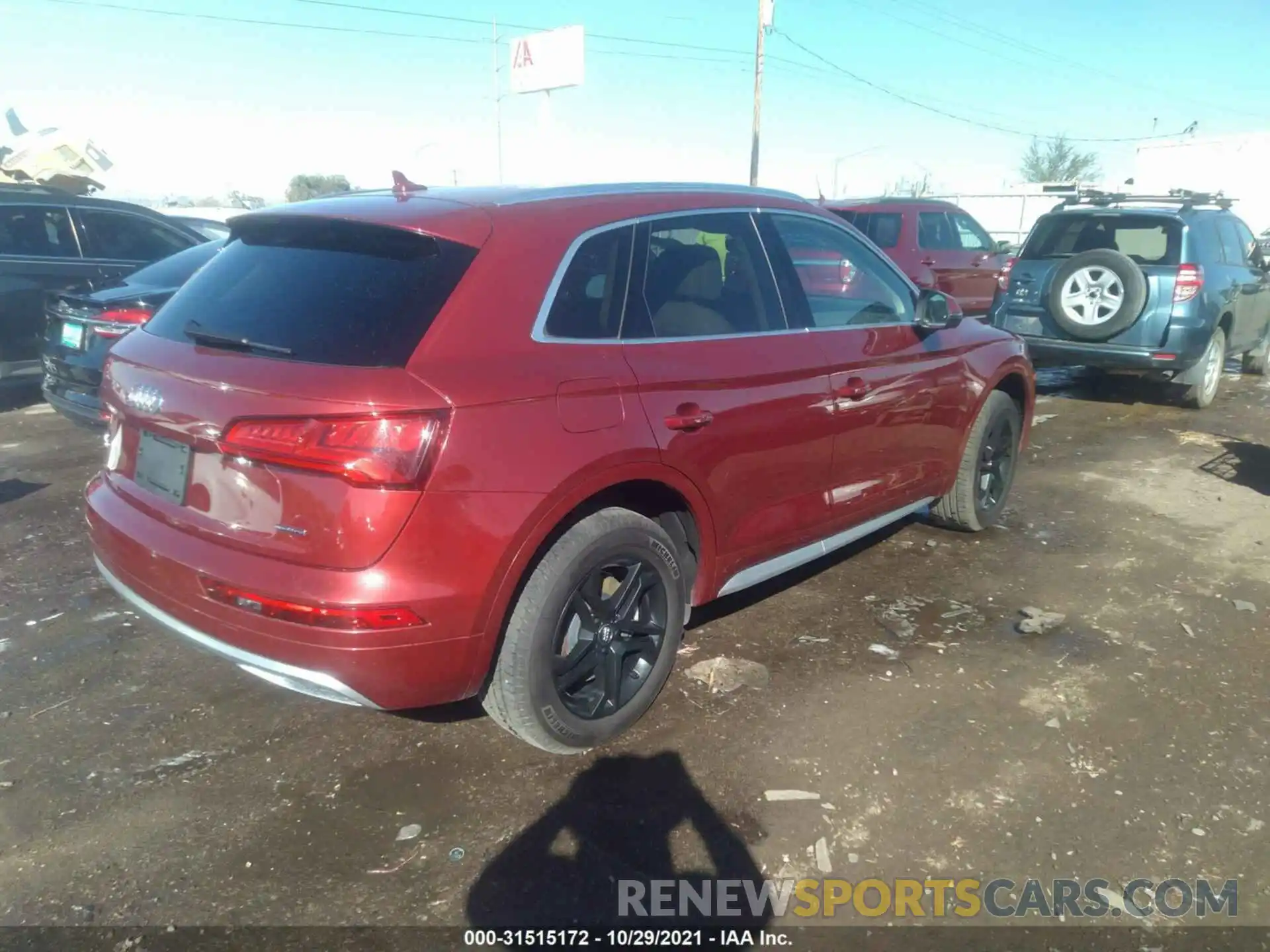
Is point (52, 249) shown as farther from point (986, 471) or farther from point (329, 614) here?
point (986, 471)

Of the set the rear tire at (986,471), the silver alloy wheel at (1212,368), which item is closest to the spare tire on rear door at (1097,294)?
the silver alloy wheel at (1212,368)

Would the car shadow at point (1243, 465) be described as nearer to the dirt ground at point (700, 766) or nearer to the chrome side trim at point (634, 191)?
the dirt ground at point (700, 766)

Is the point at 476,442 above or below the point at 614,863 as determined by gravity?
above

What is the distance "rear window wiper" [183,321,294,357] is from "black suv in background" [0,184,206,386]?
552 centimetres

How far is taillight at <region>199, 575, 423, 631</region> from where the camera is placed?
95.5 inches

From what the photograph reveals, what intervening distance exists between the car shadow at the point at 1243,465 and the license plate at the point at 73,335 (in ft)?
24.9

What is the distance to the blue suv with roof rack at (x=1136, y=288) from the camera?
7.84 meters

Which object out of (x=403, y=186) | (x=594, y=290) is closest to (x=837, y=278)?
(x=594, y=290)

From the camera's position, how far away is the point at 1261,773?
9.89 ft

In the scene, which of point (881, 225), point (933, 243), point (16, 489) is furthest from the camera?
point (933, 243)

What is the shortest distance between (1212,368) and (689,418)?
24.6 feet

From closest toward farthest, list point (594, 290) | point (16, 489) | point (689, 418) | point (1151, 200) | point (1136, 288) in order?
point (594, 290) < point (689, 418) < point (16, 489) < point (1136, 288) < point (1151, 200)

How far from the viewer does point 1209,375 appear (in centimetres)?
856

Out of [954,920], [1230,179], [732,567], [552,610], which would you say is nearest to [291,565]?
[552,610]
